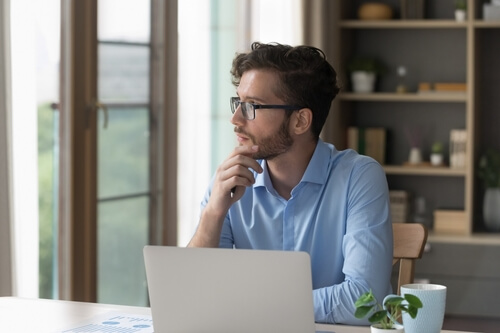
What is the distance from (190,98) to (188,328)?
266cm

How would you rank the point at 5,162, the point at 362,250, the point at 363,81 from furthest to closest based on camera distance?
1. the point at 363,81
2. the point at 5,162
3. the point at 362,250

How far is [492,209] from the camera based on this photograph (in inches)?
200

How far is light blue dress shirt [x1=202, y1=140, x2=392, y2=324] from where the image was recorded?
6.83ft

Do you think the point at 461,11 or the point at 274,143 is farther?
the point at 461,11

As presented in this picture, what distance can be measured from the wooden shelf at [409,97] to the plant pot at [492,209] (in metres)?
0.56

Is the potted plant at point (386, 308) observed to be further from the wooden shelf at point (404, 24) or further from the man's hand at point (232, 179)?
the wooden shelf at point (404, 24)

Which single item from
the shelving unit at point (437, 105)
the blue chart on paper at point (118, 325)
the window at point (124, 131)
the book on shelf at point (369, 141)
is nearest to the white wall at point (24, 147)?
the window at point (124, 131)

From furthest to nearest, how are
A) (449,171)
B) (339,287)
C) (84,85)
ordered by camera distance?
(449,171), (84,85), (339,287)

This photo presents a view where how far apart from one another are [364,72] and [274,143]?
122 inches

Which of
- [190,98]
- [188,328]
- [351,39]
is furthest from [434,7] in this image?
[188,328]

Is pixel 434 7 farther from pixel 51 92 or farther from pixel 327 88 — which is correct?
pixel 327 88

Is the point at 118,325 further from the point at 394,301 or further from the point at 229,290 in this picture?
the point at 394,301

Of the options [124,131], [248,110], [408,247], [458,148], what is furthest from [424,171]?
[248,110]

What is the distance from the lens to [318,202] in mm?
2250
